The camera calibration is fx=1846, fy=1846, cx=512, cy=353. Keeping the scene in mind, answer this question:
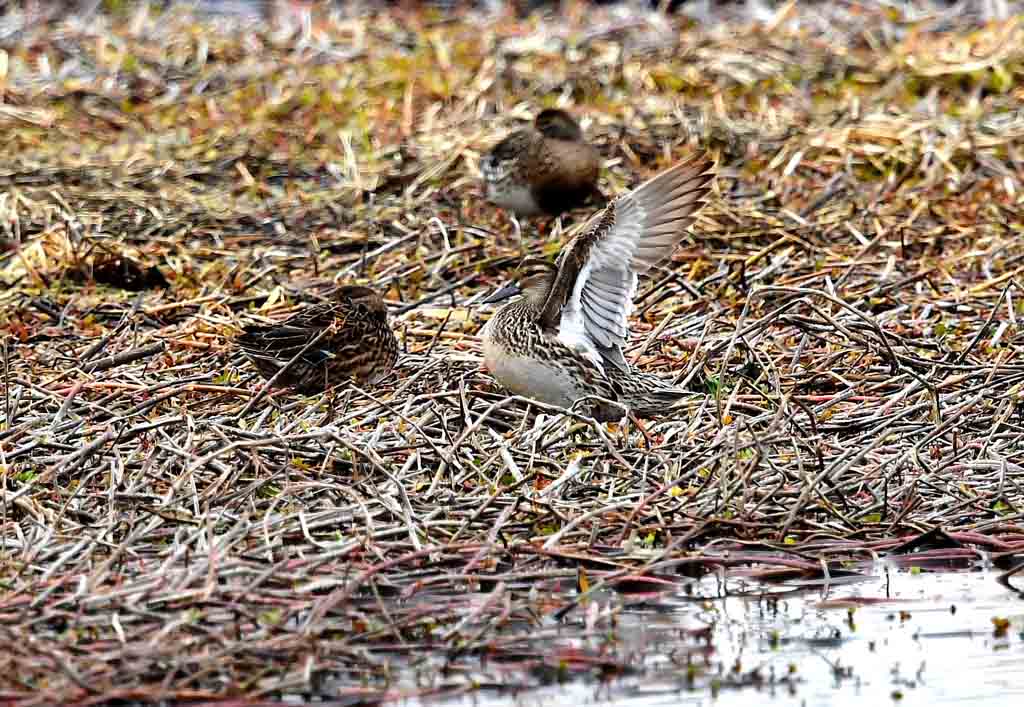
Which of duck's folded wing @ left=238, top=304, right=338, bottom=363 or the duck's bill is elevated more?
the duck's bill

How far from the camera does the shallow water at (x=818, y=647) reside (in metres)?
4.72

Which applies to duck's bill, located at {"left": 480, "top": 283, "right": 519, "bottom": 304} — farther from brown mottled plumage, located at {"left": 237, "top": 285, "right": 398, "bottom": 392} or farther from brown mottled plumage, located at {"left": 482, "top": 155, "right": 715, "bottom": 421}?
brown mottled plumage, located at {"left": 237, "top": 285, "right": 398, "bottom": 392}

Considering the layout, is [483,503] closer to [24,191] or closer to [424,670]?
[424,670]

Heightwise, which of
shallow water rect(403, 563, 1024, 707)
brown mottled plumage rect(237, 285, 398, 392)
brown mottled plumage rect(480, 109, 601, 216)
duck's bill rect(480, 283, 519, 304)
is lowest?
shallow water rect(403, 563, 1024, 707)

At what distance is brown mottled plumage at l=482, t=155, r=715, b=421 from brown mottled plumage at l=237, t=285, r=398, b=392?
50 cm

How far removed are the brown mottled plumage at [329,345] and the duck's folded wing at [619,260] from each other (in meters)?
0.76

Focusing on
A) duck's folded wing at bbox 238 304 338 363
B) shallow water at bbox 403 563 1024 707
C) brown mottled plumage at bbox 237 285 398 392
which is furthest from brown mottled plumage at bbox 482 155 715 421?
shallow water at bbox 403 563 1024 707

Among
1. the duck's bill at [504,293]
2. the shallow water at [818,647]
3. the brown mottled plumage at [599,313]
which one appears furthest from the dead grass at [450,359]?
the duck's bill at [504,293]

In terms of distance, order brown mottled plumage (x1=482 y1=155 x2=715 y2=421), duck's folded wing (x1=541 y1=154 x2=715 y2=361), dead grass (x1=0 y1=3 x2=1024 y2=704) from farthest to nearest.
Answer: duck's folded wing (x1=541 y1=154 x2=715 y2=361)
brown mottled plumage (x1=482 y1=155 x2=715 y2=421)
dead grass (x1=0 y1=3 x2=1024 y2=704)

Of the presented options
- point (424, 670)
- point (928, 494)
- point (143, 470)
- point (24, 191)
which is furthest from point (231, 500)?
point (24, 191)

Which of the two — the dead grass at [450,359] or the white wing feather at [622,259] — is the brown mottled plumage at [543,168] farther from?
the white wing feather at [622,259]

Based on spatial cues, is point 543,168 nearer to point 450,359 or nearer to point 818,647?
point 450,359

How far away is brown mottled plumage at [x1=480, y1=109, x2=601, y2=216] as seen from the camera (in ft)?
34.5

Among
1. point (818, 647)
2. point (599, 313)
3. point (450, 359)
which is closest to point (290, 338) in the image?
point (450, 359)
